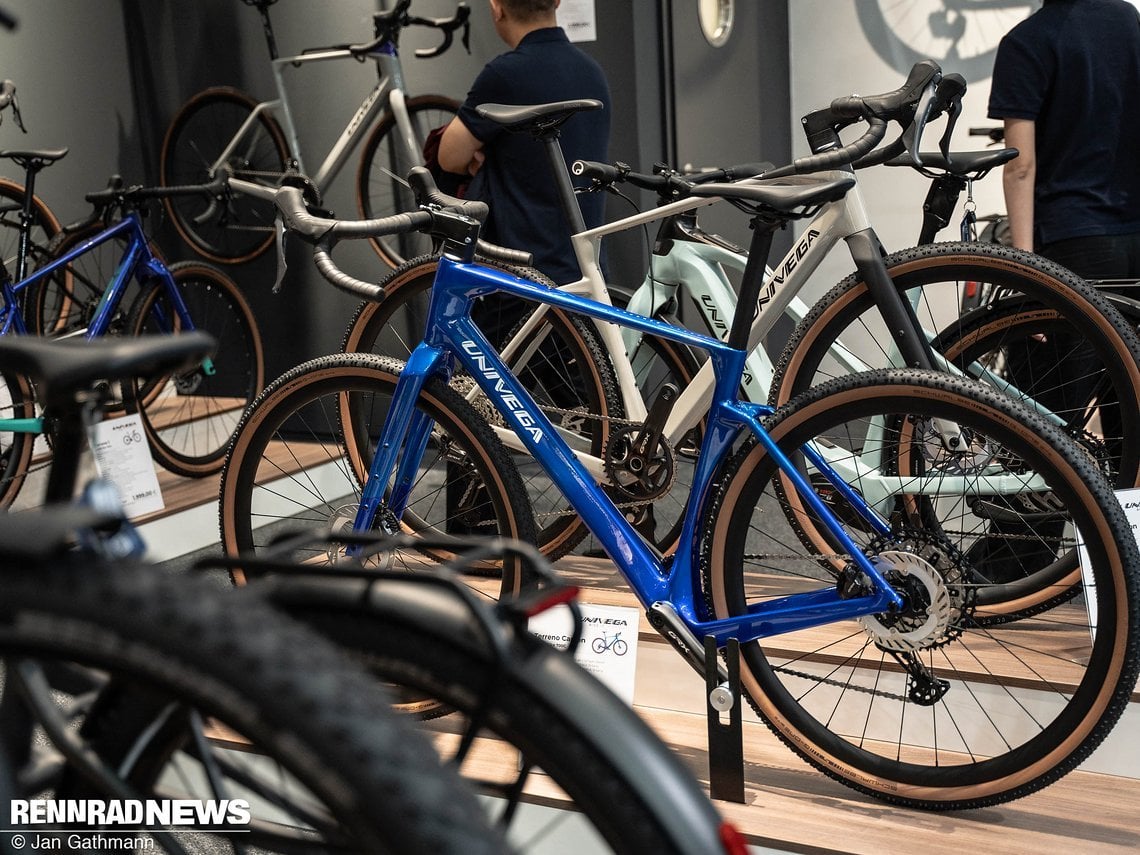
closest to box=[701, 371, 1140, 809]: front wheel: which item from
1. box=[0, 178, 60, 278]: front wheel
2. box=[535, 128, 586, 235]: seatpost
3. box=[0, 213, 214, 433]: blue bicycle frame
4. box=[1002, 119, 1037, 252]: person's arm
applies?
box=[1002, 119, 1037, 252]: person's arm

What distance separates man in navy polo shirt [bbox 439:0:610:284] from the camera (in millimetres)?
2588

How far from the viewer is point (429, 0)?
424 cm

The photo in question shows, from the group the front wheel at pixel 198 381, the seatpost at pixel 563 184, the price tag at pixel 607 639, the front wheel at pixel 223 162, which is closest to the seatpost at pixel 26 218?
the front wheel at pixel 198 381

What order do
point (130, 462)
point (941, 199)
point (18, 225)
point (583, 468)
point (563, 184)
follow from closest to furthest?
point (583, 468)
point (941, 199)
point (563, 184)
point (130, 462)
point (18, 225)

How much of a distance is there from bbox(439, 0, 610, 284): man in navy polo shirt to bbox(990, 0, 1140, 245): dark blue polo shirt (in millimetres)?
958

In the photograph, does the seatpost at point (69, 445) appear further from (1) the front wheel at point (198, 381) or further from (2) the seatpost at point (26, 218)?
(2) the seatpost at point (26, 218)

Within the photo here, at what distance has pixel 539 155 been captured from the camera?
267 centimetres

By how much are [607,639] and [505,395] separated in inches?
17.4

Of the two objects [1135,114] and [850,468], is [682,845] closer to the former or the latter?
[850,468]

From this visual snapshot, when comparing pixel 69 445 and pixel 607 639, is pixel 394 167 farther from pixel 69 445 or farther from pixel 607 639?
pixel 69 445

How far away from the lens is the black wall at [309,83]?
12.8 ft

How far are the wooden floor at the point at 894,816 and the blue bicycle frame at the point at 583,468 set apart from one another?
271mm

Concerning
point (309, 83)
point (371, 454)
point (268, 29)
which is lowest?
point (371, 454)

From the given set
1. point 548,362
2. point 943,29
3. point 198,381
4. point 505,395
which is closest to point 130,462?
point 198,381
